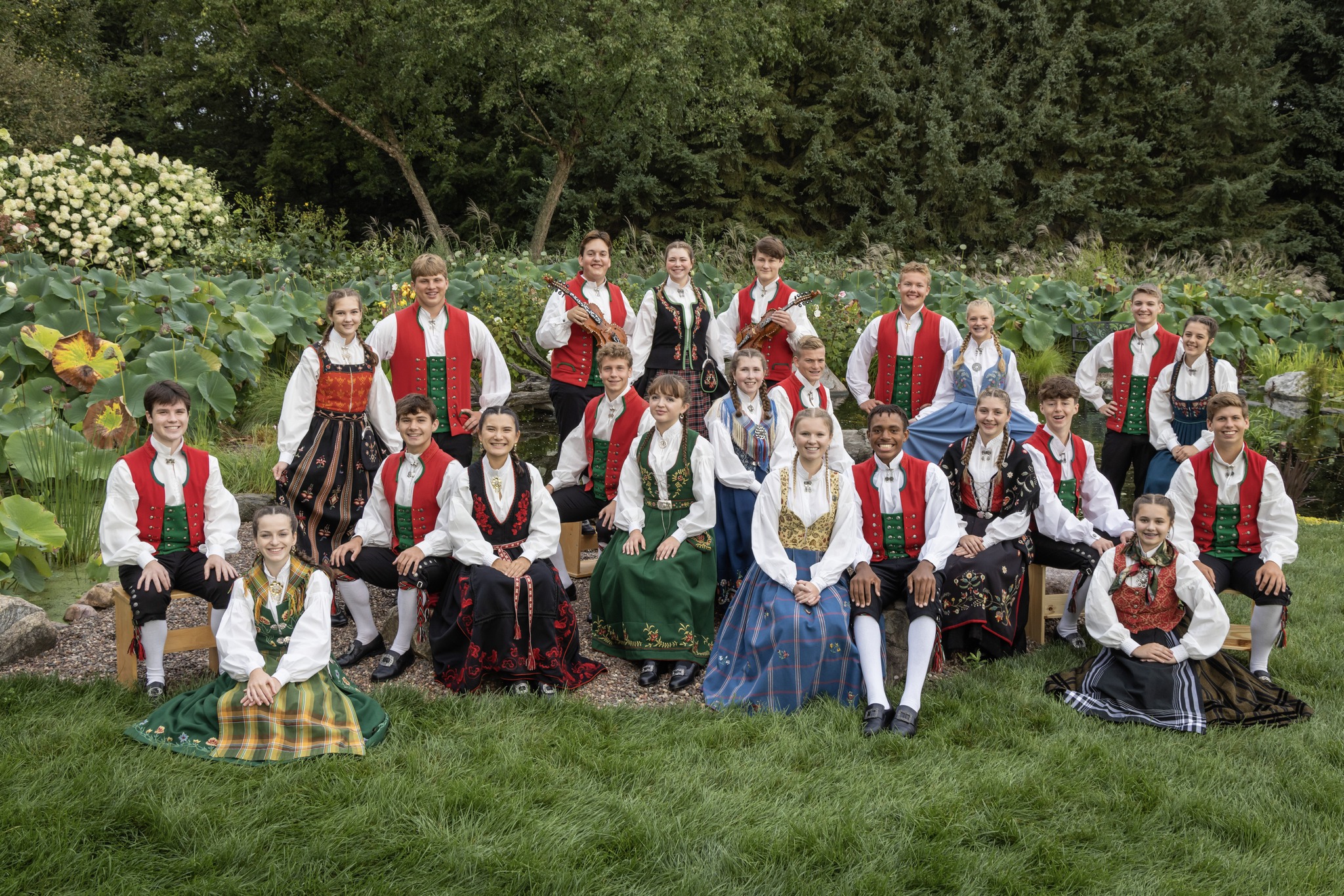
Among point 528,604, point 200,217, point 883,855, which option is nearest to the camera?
point 883,855

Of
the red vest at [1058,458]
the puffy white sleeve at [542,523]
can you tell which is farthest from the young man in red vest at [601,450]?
the red vest at [1058,458]

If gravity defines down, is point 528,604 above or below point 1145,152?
below

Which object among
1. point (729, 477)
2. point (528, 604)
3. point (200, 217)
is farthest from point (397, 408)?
point (200, 217)

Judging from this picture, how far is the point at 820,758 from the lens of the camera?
3.22 m

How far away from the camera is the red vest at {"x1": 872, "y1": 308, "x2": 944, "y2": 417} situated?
5.40 meters

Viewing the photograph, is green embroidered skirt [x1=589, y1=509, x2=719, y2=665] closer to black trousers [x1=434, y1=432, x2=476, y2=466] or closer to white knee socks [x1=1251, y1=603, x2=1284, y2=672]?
black trousers [x1=434, y1=432, x2=476, y2=466]

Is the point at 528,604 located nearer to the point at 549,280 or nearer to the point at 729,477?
the point at 729,477

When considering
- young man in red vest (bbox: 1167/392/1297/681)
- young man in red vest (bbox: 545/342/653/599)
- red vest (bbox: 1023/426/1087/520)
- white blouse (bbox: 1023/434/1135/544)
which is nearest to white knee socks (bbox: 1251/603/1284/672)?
young man in red vest (bbox: 1167/392/1297/681)

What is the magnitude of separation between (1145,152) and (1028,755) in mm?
16191

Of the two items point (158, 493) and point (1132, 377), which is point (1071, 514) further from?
point (158, 493)

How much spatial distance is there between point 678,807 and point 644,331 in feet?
9.12

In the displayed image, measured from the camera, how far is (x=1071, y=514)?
14.1ft

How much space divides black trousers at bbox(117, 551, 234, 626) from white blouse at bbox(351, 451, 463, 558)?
2.02 feet

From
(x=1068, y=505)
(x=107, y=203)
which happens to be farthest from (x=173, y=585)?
(x=107, y=203)
